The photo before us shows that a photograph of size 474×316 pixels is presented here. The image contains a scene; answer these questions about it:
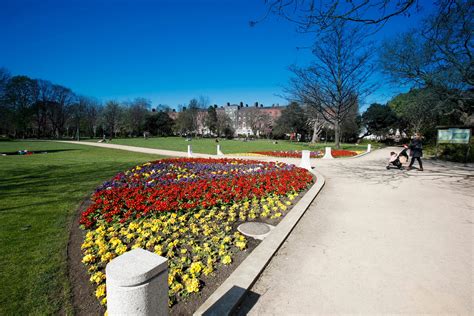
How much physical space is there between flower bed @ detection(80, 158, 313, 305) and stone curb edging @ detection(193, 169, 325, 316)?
30 centimetres

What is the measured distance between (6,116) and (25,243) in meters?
63.3

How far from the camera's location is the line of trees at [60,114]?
174ft

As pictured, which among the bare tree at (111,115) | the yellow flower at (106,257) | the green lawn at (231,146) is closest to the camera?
the yellow flower at (106,257)

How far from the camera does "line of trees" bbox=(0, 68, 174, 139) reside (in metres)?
53.0

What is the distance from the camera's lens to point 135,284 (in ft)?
5.11

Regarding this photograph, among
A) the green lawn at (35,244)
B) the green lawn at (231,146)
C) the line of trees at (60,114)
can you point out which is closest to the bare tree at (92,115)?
the line of trees at (60,114)

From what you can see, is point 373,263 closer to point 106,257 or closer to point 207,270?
point 207,270

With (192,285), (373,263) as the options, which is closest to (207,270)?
(192,285)

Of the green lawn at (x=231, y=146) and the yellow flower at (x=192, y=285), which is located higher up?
the green lawn at (x=231, y=146)

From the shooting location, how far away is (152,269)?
1.61m

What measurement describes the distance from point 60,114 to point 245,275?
3122 inches

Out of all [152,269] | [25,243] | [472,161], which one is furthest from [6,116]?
[472,161]

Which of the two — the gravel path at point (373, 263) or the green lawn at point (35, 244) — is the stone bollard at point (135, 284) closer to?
the gravel path at point (373, 263)

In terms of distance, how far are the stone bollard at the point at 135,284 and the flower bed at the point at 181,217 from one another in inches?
39.8
